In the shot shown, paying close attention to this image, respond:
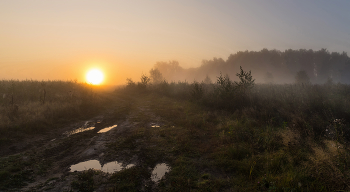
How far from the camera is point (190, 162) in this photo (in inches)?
188

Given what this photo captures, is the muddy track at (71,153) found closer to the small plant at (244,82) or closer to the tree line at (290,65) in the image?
the small plant at (244,82)

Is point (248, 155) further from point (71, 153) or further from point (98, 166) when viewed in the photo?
point (71, 153)

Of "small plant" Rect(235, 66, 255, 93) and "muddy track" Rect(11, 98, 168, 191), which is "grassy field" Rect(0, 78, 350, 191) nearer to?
"muddy track" Rect(11, 98, 168, 191)

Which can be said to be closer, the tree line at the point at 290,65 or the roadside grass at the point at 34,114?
the roadside grass at the point at 34,114

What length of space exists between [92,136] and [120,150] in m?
2.39

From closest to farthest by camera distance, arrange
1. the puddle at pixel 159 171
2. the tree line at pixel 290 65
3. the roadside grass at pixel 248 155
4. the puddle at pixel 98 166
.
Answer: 1. the roadside grass at pixel 248 155
2. the puddle at pixel 159 171
3. the puddle at pixel 98 166
4. the tree line at pixel 290 65

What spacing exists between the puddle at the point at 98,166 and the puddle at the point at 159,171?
0.76 m

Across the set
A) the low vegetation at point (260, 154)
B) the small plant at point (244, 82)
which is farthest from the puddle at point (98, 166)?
the small plant at point (244, 82)

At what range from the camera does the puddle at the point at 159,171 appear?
4.03 m

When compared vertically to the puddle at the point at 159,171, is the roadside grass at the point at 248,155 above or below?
above

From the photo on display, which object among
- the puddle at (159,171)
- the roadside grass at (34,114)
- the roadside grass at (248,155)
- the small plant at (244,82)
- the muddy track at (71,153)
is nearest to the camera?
the roadside grass at (248,155)

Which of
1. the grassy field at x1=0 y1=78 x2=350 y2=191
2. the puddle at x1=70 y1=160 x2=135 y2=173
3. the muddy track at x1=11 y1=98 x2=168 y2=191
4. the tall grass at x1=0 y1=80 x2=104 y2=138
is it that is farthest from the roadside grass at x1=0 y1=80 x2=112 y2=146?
the puddle at x1=70 y1=160 x2=135 y2=173

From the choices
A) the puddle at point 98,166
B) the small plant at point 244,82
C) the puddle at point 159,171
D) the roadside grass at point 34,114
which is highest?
the small plant at point 244,82

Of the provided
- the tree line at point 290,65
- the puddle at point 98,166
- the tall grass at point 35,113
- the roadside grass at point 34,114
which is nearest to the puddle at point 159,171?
the puddle at point 98,166
